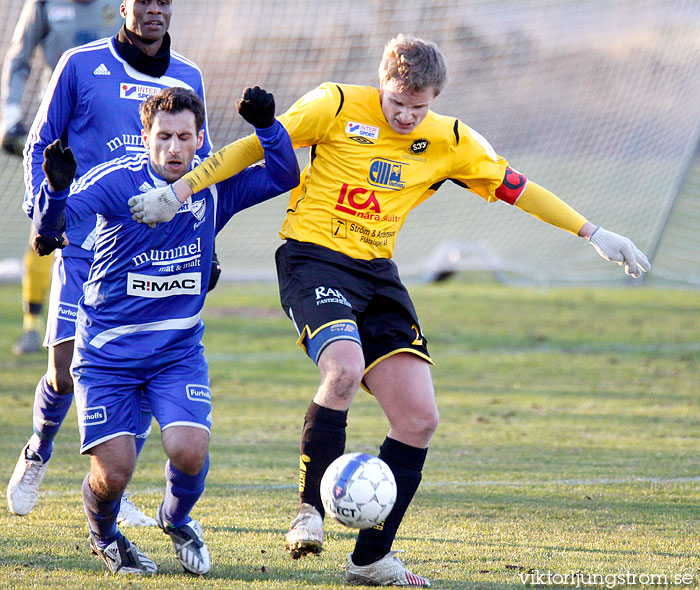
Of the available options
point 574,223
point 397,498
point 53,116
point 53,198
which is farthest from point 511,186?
point 53,116

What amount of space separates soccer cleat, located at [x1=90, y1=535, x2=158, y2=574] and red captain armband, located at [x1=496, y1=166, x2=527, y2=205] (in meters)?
2.15

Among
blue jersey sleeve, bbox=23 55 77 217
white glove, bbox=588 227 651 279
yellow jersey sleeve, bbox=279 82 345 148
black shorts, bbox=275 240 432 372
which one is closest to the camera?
black shorts, bbox=275 240 432 372

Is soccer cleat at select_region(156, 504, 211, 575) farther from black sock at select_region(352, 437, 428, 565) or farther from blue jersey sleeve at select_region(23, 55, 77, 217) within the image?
blue jersey sleeve at select_region(23, 55, 77, 217)

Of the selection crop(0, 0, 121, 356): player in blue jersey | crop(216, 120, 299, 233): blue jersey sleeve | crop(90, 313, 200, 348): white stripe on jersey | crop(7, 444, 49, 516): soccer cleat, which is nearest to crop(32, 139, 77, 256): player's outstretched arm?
crop(90, 313, 200, 348): white stripe on jersey

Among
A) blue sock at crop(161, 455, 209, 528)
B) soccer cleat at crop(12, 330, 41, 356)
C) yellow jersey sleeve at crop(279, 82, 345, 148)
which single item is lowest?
soccer cleat at crop(12, 330, 41, 356)

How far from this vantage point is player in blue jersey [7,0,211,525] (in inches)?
190

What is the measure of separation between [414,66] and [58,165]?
4.75ft

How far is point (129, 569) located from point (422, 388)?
134 cm

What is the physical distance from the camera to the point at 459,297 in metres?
15.4

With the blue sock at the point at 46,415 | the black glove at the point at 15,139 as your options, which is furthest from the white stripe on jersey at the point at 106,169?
the black glove at the point at 15,139

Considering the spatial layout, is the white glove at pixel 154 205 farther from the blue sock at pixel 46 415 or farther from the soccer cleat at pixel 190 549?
the blue sock at pixel 46 415

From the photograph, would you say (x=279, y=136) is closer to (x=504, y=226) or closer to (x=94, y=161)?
(x=94, y=161)

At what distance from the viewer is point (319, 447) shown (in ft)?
12.8

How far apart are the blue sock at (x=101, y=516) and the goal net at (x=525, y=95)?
24.1 feet
